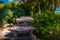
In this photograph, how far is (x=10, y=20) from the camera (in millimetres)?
14086

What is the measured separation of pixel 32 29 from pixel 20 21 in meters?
2.26

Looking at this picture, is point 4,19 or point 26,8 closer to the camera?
point 4,19

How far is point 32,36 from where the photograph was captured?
9.93 m

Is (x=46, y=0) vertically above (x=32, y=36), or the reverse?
(x=46, y=0)

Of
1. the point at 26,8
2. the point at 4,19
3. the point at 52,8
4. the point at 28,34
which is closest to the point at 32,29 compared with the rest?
the point at 28,34

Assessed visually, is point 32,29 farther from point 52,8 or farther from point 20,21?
point 52,8

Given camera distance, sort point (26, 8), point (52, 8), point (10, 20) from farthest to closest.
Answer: point (52, 8), point (26, 8), point (10, 20)

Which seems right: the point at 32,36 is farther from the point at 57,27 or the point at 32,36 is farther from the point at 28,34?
the point at 57,27

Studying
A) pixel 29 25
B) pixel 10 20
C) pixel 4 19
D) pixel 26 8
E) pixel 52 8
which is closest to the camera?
pixel 29 25

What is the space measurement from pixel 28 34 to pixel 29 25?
2.04 meters

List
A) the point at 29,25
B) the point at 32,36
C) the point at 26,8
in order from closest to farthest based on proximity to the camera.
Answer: the point at 32,36
the point at 29,25
the point at 26,8

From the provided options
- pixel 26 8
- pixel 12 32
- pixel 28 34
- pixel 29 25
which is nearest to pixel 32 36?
pixel 28 34

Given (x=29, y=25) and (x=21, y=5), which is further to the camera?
(x=21, y=5)

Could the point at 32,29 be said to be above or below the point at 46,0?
below
